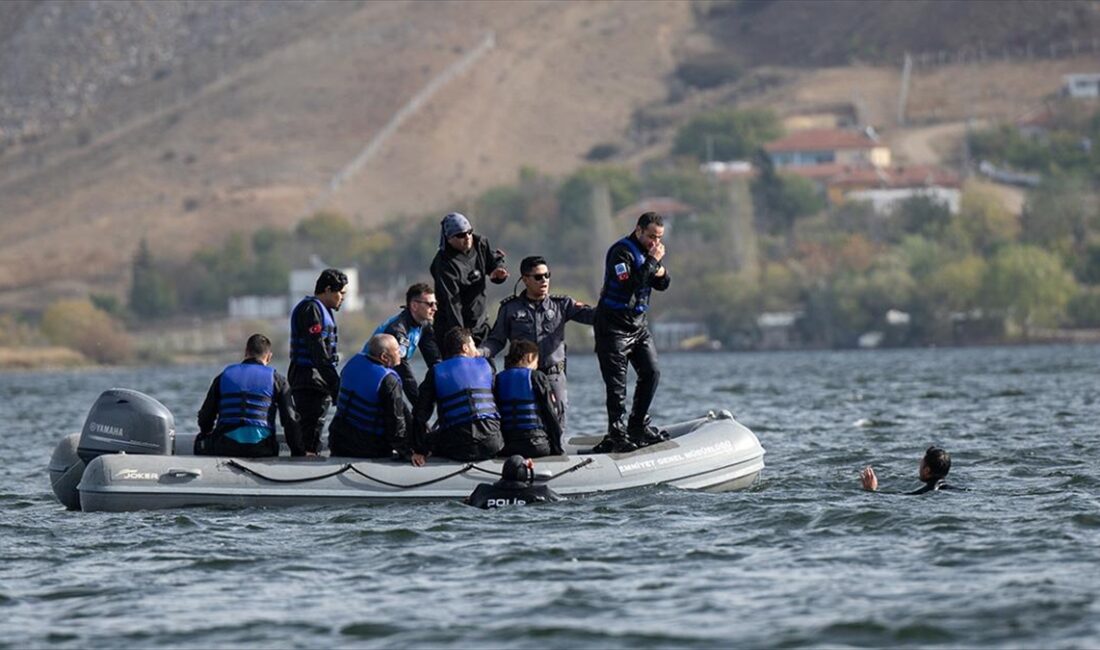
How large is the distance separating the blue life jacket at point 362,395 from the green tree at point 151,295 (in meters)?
124

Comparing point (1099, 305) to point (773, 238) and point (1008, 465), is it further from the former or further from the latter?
point (1008, 465)

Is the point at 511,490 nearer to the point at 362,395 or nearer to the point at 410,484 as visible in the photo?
the point at 410,484

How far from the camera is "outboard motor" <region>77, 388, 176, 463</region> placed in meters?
19.4

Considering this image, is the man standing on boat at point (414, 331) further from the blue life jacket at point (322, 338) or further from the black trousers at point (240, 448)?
the black trousers at point (240, 448)

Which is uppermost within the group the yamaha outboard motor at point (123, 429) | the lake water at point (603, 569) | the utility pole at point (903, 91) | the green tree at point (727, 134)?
the utility pole at point (903, 91)

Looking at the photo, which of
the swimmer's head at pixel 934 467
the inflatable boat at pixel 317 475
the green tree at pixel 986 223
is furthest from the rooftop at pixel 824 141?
the inflatable boat at pixel 317 475

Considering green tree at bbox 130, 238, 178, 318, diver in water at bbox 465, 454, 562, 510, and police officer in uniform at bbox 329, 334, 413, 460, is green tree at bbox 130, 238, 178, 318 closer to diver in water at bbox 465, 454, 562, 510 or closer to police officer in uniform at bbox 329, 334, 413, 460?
A: police officer in uniform at bbox 329, 334, 413, 460

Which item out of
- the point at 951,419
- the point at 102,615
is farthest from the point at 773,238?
the point at 102,615

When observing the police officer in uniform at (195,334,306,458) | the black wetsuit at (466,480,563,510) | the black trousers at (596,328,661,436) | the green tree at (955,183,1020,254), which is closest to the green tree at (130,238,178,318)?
the green tree at (955,183,1020,254)

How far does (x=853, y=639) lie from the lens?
12.9m

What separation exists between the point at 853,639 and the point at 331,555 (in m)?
4.92

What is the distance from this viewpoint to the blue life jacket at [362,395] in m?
18.5

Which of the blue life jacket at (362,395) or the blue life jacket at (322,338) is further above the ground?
the blue life jacket at (322,338)

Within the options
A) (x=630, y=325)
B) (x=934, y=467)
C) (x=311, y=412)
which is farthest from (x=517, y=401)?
(x=934, y=467)
